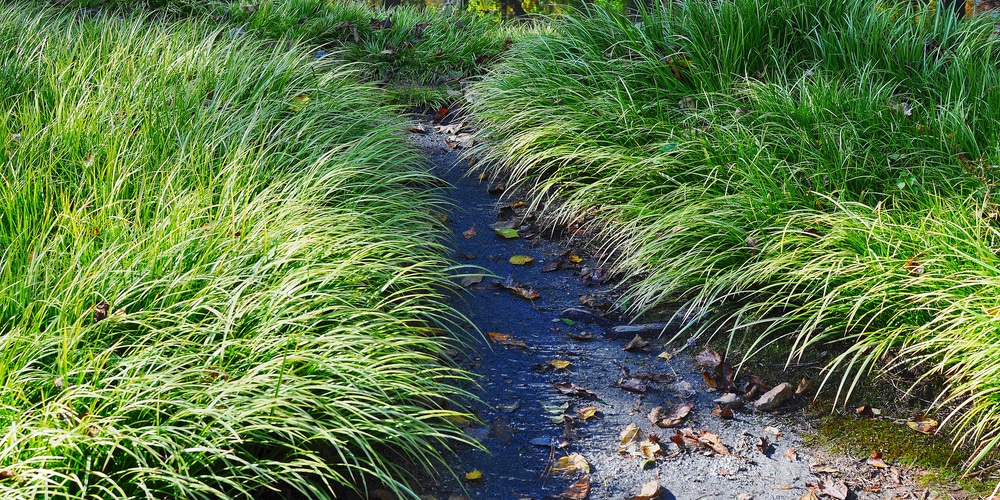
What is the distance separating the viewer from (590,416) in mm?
3051

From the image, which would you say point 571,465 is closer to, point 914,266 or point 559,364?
point 559,364

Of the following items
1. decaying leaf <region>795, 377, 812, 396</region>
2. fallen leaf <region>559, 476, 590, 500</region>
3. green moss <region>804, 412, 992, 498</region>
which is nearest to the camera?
fallen leaf <region>559, 476, 590, 500</region>

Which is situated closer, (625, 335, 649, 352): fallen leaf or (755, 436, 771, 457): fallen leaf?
(755, 436, 771, 457): fallen leaf

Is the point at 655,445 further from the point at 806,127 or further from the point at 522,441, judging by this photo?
the point at 806,127

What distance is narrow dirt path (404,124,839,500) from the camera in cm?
271

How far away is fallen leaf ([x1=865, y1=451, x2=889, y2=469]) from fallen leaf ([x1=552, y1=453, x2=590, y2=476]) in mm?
1063

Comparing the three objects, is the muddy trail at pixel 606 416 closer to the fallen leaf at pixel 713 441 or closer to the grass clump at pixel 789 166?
the fallen leaf at pixel 713 441

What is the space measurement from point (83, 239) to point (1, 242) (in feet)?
1.16

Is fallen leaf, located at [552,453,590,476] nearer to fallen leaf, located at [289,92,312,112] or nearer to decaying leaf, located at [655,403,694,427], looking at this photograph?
decaying leaf, located at [655,403,694,427]

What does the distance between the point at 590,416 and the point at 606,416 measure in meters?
0.07

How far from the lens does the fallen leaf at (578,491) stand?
2.62m

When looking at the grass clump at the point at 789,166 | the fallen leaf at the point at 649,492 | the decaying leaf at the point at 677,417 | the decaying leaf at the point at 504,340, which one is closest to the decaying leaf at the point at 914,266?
the grass clump at the point at 789,166

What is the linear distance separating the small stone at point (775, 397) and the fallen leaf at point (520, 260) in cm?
152

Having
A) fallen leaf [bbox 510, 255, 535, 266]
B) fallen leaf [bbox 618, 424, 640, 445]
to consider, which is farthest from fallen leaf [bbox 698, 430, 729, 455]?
fallen leaf [bbox 510, 255, 535, 266]
